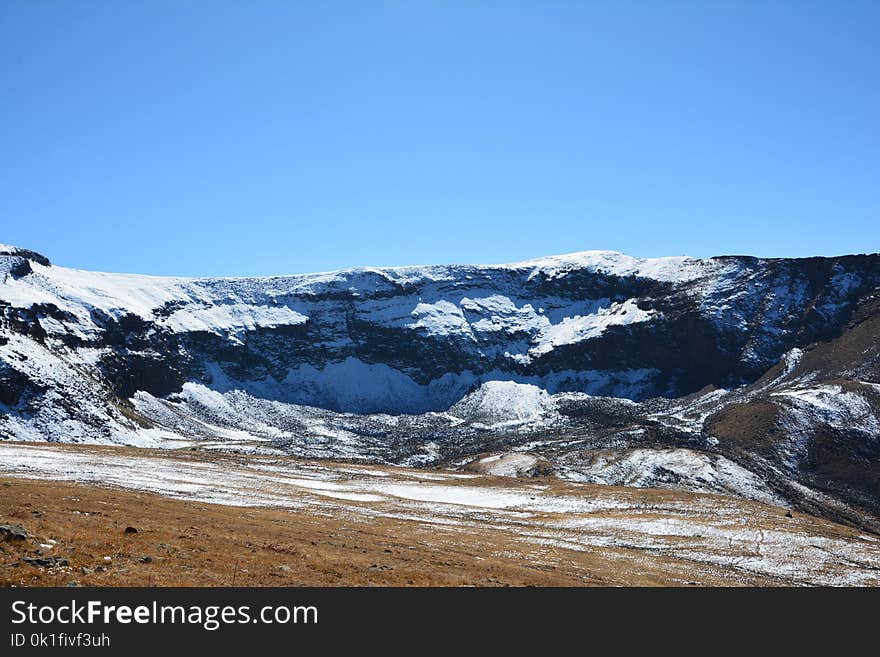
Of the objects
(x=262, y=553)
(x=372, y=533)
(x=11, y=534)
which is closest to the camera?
(x=11, y=534)

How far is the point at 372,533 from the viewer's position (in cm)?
4309

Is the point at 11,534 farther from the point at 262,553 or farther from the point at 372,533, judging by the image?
the point at 372,533

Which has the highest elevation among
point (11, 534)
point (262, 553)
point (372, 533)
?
point (11, 534)

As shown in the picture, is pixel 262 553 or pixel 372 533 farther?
pixel 372 533

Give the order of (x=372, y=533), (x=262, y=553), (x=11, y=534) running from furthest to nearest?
(x=372, y=533) < (x=262, y=553) < (x=11, y=534)

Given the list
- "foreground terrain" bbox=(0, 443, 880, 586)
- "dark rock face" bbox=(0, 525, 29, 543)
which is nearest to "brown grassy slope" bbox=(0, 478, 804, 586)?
"foreground terrain" bbox=(0, 443, 880, 586)

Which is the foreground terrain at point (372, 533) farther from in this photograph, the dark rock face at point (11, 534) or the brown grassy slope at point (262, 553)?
the dark rock face at point (11, 534)

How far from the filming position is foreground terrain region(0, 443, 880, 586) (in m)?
23.8

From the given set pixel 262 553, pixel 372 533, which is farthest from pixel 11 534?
pixel 372 533

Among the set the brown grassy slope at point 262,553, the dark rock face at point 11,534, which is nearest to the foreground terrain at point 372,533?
the brown grassy slope at point 262,553

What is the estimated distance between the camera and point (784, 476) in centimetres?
12612

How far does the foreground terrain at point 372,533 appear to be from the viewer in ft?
78.2
